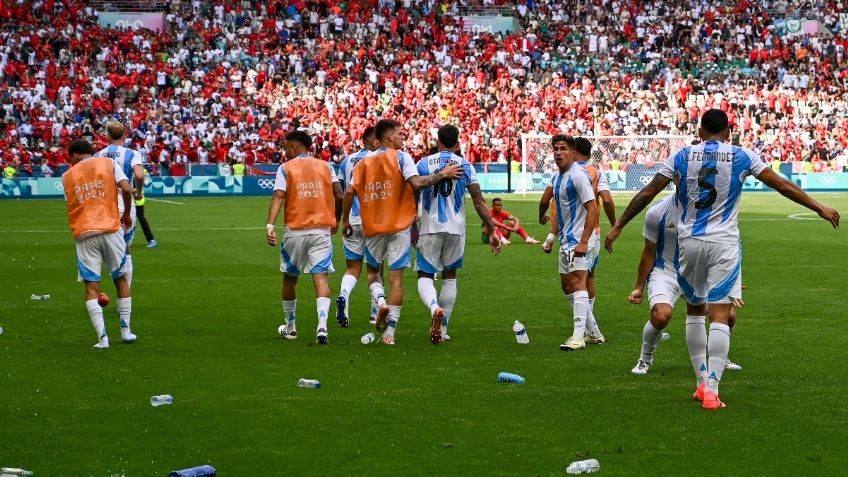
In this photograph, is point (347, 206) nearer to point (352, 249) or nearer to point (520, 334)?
point (352, 249)

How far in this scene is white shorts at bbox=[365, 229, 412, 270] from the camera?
11.4 m

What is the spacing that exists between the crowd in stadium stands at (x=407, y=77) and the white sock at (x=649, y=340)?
37.8 meters

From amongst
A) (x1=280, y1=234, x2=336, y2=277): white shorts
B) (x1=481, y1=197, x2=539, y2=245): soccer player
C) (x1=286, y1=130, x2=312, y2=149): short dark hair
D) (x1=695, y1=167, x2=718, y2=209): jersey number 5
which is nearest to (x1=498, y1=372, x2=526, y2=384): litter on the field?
(x1=695, y1=167, x2=718, y2=209): jersey number 5

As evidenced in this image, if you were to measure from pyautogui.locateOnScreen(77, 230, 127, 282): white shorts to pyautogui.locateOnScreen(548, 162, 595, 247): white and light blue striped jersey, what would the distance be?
4198 mm

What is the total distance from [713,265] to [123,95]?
43.2m

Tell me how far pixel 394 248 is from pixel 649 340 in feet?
9.75

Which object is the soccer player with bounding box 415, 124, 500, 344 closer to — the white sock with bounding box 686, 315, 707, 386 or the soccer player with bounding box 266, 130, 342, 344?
the soccer player with bounding box 266, 130, 342, 344

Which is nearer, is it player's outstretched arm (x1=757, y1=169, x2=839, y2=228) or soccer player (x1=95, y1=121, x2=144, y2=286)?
player's outstretched arm (x1=757, y1=169, x2=839, y2=228)

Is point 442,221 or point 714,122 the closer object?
point 714,122

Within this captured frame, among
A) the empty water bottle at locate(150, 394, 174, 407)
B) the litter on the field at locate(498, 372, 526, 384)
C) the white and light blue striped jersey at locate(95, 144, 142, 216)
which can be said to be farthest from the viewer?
the white and light blue striped jersey at locate(95, 144, 142, 216)

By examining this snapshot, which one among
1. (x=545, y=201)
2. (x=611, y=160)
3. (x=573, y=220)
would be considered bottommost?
(x=611, y=160)

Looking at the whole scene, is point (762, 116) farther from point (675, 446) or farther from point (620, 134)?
point (675, 446)

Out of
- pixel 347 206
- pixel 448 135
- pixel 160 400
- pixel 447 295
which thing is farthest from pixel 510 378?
pixel 347 206

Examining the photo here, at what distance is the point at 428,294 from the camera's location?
11.1 meters
